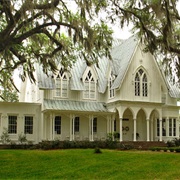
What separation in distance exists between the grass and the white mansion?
11246 mm

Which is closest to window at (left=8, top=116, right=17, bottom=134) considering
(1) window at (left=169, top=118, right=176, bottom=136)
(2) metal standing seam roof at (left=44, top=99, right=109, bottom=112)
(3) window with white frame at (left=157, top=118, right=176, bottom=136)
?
(2) metal standing seam roof at (left=44, top=99, right=109, bottom=112)

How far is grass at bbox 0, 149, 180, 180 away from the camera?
14.4m

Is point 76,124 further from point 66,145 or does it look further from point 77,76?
point 66,145

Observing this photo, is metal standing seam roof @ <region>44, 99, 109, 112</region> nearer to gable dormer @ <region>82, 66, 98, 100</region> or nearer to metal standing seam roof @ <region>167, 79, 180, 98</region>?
gable dormer @ <region>82, 66, 98, 100</region>

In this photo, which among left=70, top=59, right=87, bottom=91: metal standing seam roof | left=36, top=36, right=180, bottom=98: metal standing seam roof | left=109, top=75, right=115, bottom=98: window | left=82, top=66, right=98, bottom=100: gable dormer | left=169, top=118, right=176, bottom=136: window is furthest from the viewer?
left=169, top=118, right=176, bottom=136: window

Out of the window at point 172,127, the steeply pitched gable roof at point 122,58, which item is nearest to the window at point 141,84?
the steeply pitched gable roof at point 122,58

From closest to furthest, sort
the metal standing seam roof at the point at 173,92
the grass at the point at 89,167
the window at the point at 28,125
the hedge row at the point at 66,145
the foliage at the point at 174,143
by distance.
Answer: the grass at the point at 89,167, the hedge row at the point at 66,145, the foliage at the point at 174,143, the window at the point at 28,125, the metal standing seam roof at the point at 173,92

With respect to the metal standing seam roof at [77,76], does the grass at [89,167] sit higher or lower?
lower

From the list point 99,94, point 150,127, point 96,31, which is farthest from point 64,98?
point 96,31

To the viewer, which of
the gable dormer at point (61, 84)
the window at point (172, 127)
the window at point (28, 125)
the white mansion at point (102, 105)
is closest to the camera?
the white mansion at point (102, 105)

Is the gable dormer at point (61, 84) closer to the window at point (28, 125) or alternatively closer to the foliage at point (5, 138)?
the window at point (28, 125)

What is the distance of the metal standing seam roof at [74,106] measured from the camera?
30.5 metres

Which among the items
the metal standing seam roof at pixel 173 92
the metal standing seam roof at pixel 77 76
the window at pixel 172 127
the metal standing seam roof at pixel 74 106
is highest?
the metal standing seam roof at pixel 77 76

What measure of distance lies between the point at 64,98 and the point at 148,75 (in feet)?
25.8
